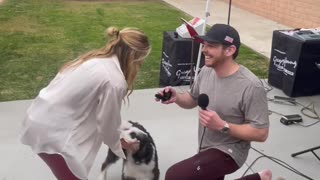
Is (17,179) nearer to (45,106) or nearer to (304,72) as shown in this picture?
(45,106)

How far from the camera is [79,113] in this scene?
8.46 ft

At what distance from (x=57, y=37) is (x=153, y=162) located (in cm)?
581

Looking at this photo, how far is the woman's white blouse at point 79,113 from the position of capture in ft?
8.11

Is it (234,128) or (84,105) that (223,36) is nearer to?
(234,128)

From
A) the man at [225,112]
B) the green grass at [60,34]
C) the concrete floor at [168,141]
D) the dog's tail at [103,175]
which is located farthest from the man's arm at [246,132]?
the green grass at [60,34]

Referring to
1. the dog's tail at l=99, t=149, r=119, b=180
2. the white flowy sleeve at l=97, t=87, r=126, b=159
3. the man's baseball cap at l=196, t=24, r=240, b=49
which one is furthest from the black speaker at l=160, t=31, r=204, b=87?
the white flowy sleeve at l=97, t=87, r=126, b=159

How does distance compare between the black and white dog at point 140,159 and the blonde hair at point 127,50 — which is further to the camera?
the black and white dog at point 140,159

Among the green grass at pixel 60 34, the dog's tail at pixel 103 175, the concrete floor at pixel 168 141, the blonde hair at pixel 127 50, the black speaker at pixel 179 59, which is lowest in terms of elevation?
the green grass at pixel 60 34

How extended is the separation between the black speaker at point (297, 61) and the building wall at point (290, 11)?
11.3ft

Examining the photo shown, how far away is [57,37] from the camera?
850 centimetres

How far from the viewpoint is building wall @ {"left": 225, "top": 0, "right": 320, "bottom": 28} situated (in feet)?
29.7

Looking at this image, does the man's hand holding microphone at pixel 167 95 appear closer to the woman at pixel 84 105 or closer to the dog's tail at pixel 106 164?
the woman at pixel 84 105

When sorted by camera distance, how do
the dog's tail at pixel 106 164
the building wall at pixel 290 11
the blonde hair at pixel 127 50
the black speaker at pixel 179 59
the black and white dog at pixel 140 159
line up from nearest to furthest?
the blonde hair at pixel 127 50, the black and white dog at pixel 140 159, the dog's tail at pixel 106 164, the black speaker at pixel 179 59, the building wall at pixel 290 11

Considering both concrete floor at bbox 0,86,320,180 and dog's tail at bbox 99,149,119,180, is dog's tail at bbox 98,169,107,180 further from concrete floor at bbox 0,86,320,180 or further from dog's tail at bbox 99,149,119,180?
concrete floor at bbox 0,86,320,180
